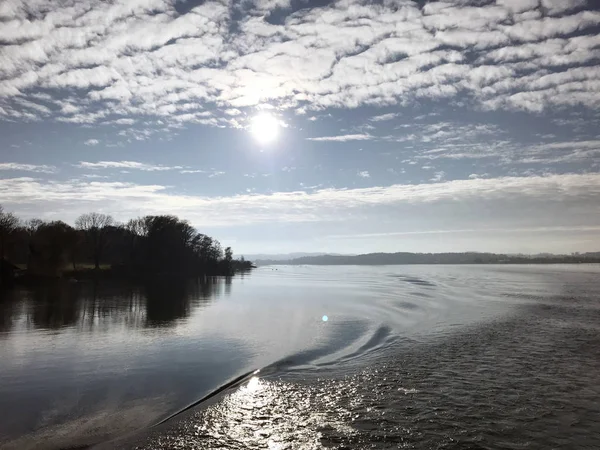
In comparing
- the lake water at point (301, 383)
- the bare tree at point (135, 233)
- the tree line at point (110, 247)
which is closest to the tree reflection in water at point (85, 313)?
the lake water at point (301, 383)

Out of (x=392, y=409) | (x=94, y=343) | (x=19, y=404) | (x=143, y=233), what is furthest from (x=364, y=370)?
(x=143, y=233)

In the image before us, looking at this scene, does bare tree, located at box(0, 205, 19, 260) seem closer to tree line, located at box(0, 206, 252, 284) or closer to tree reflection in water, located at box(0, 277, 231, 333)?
tree line, located at box(0, 206, 252, 284)

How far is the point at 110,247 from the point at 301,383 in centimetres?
13194

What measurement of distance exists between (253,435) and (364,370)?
8.35 meters

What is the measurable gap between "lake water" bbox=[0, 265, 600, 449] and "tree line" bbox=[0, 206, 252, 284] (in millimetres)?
61711

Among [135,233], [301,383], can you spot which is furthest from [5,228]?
[301,383]

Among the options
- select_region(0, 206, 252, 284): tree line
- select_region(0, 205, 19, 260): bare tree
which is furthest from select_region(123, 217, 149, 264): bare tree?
select_region(0, 205, 19, 260): bare tree

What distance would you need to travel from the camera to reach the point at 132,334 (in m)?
27.2

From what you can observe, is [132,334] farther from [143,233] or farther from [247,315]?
[143,233]

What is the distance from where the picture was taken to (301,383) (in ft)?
54.2

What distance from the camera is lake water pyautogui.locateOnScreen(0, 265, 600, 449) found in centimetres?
1147

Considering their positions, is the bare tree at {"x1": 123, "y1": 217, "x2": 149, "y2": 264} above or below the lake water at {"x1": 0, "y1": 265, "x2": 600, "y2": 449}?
above

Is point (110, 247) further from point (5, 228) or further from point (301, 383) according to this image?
point (301, 383)

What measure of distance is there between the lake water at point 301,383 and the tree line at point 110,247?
61711mm
